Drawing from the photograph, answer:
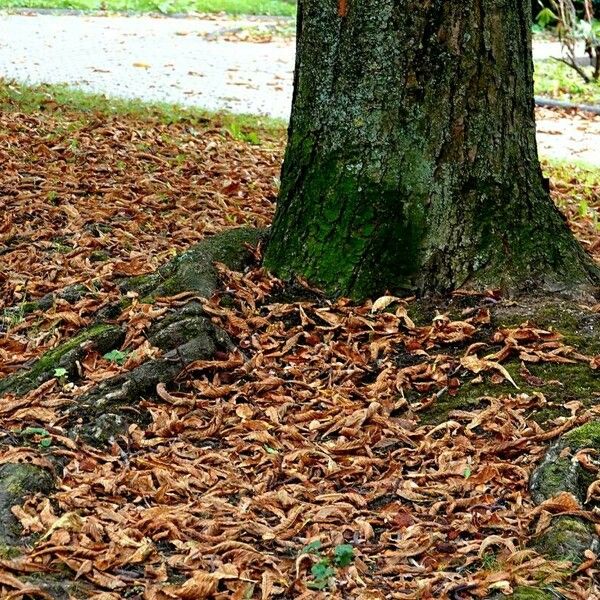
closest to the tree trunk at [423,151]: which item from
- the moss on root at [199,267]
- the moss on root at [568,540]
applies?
the moss on root at [199,267]

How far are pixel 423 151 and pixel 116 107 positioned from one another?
5971 mm

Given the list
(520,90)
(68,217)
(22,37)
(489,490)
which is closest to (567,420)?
(489,490)

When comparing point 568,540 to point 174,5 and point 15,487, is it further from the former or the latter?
point 174,5

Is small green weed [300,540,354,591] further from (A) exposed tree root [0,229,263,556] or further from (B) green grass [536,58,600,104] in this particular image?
(B) green grass [536,58,600,104]

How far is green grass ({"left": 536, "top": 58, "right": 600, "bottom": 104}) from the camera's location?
45.5 ft

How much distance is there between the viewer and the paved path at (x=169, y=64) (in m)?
11.6

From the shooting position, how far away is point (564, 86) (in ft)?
47.4

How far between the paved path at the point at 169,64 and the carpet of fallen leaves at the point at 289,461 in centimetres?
603

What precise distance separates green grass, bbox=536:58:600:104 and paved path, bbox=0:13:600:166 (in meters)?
1.37

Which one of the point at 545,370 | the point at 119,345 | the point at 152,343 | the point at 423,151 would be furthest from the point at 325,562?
the point at 423,151

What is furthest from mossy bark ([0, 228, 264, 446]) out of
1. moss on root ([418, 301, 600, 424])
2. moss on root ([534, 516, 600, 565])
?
moss on root ([534, 516, 600, 565])

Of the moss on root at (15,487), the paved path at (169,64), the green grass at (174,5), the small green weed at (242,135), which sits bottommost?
the moss on root at (15,487)

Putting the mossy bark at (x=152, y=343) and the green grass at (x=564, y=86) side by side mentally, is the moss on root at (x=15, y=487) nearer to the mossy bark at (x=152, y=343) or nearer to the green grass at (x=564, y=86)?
the mossy bark at (x=152, y=343)

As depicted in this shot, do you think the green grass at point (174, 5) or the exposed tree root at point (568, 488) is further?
the green grass at point (174, 5)
